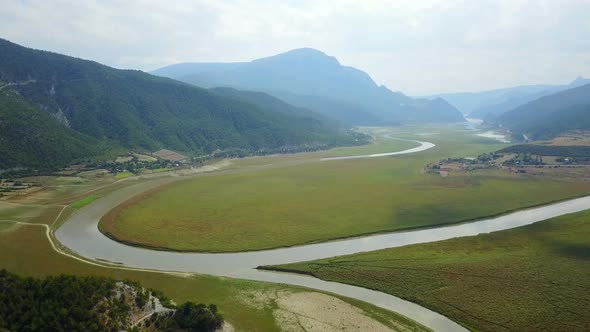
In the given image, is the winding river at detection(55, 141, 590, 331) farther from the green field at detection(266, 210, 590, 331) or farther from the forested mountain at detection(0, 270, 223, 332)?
the forested mountain at detection(0, 270, 223, 332)

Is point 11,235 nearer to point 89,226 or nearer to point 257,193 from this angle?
point 89,226

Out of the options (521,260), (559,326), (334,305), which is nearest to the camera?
(559,326)

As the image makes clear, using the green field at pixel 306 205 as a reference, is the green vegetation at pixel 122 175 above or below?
above

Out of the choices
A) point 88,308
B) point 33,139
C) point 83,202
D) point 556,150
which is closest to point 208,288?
point 88,308

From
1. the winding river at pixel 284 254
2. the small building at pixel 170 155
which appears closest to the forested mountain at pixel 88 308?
the winding river at pixel 284 254

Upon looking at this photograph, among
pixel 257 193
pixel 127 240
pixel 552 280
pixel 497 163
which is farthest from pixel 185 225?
pixel 497 163

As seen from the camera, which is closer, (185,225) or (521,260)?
(521,260)

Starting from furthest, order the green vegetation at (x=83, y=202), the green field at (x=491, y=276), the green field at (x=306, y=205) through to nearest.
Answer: the green vegetation at (x=83, y=202), the green field at (x=306, y=205), the green field at (x=491, y=276)

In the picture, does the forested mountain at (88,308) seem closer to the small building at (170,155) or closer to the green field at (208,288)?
the green field at (208,288)
